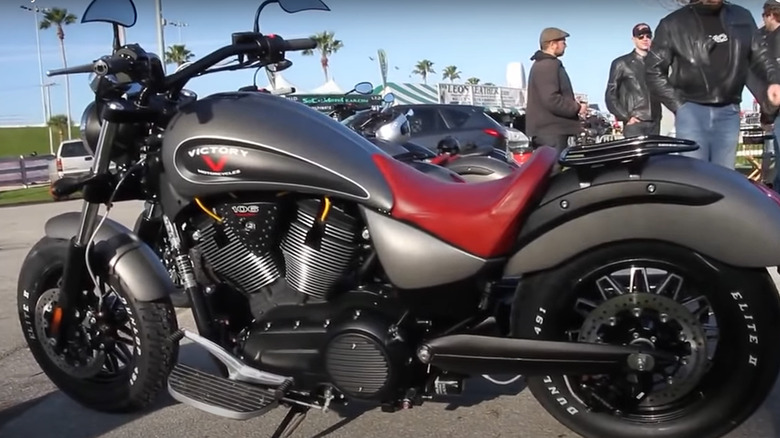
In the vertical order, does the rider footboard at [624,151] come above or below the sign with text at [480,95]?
above

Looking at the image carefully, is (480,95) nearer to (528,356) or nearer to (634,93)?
(634,93)

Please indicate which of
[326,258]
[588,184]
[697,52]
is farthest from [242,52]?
[697,52]

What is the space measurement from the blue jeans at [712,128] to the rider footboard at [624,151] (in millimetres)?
2505

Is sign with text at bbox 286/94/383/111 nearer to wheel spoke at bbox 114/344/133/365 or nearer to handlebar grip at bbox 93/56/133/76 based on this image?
wheel spoke at bbox 114/344/133/365

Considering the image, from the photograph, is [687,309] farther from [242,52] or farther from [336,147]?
[242,52]

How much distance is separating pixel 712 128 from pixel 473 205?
292 centimetres

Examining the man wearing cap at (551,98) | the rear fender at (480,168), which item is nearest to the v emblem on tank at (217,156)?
the rear fender at (480,168)

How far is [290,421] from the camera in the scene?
320cm

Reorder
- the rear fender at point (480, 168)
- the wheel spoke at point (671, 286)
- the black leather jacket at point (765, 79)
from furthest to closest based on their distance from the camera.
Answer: the rear fender at point (480, 168) < the black leather jacket at point (765, 79) < the wheel spoke at point (671, 286)

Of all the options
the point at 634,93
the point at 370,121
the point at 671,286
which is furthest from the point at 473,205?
the point at 370,121

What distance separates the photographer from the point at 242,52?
3.14 meters

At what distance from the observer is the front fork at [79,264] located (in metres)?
3.22

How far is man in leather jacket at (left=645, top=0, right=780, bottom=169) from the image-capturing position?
5.05m

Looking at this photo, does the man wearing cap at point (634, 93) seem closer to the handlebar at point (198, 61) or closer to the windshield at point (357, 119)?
the windshield at point (357, 119)
